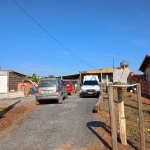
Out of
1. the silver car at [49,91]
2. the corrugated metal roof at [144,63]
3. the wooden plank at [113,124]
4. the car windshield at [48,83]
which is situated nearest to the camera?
the wooden plank at [113,124]

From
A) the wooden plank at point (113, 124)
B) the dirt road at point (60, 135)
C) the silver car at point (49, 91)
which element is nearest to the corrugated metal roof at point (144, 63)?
the silver car at point (49, 91)

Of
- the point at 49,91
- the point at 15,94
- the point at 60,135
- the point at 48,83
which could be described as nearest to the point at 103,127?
the point at 60,135

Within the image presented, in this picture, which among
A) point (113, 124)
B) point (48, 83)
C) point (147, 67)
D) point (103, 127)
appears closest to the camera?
point (113, 124)

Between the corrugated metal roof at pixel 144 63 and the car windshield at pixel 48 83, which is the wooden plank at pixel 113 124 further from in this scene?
the corrugated metal roof at pixel 144 63

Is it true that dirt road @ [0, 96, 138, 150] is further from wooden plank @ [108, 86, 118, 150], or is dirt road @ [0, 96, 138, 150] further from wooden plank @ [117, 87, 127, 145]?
wooden plank @ [108, 86, 118, 150]

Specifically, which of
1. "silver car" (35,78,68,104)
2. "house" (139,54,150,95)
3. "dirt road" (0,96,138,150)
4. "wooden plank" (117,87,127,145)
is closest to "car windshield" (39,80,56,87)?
"silver car" (35,78,68,104)

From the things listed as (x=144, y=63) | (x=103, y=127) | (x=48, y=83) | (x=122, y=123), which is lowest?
(x=103, y=127)

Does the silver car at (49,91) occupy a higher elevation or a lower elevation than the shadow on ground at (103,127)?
higher

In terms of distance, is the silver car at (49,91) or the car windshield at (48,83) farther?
the car windshield at (48,83)

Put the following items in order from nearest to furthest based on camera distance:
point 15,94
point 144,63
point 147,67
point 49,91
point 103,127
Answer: point 103,127 → point 49,91 → point 15,94 → point 147,67 → point 144,63

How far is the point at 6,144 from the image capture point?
6.08 metres

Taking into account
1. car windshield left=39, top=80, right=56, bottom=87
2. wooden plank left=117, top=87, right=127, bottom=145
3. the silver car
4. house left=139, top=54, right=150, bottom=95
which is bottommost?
wooden plank left=117, top=87, right=127, bottom=145

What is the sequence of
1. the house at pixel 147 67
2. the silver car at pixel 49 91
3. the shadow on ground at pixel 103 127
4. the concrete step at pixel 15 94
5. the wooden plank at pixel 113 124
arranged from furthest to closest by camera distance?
1. the concrete step at pixel 15 94
2. the house at pixel 147 67
3. the silver car at pixel 49 91
4. the shadow on ground at pixel 103 127
5. the wooden plank at pixel 113 124

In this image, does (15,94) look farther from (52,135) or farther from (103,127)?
(103,127)
